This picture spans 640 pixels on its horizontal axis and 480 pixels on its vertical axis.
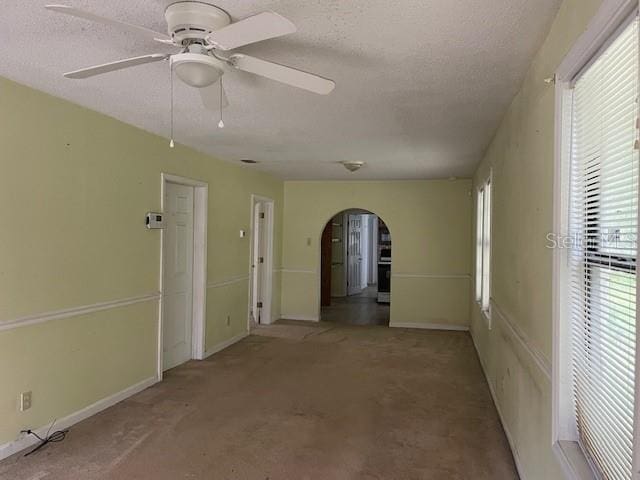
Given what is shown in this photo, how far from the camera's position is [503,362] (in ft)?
11.2

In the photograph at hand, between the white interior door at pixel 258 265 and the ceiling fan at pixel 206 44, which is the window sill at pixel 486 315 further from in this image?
the white interior door at pixel 258 265

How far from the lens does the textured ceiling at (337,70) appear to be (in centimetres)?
193

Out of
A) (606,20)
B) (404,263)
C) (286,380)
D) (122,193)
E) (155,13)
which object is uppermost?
(155,13)

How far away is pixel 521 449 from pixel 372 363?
8.25 ft

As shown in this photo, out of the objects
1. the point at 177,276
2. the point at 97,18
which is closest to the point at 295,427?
the point at 177,276

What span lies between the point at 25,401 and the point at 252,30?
2.72 metres

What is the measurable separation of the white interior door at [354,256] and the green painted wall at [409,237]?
382 centimetres

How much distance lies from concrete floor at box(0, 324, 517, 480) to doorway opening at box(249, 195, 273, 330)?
6.70 ft

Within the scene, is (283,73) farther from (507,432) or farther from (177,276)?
(177,276)

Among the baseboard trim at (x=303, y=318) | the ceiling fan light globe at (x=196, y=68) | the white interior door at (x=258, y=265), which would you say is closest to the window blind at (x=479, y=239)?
the baseboard trim at (x=303, y=318)

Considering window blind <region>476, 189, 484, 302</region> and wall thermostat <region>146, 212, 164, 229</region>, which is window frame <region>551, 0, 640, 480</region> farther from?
window blind <region>476, 189, 484, 302</region>

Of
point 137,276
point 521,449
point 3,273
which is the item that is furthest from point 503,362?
point 3,273

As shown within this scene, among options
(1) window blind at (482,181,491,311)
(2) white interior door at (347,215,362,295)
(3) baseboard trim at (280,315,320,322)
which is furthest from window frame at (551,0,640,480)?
(2) white interior door at (347,215,362,295)

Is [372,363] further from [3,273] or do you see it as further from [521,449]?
Answer: [3,273]
